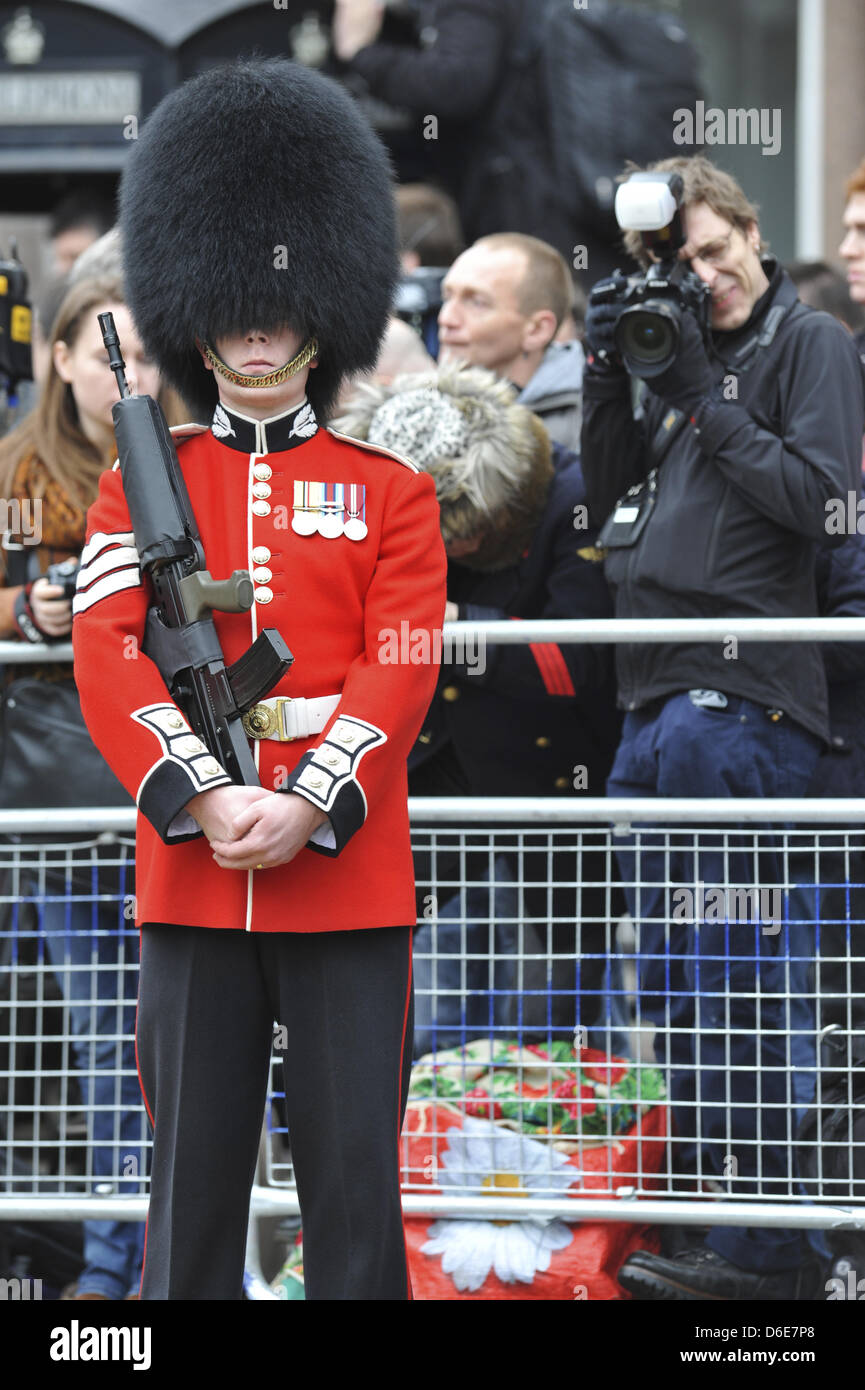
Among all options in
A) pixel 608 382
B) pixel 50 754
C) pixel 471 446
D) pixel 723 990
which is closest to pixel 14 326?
pixel 50 754

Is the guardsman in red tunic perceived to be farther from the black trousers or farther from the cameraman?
the cameraman

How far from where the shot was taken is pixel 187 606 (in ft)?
9.46

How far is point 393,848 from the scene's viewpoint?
9.76 feet

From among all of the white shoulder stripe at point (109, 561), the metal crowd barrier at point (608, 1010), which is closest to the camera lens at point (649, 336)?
the metal crowd barrier at point (608, 1010)

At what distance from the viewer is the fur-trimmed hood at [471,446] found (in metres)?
4.01

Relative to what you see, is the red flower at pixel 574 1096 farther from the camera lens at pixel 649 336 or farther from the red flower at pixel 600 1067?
the camera lens at pixel 649 336

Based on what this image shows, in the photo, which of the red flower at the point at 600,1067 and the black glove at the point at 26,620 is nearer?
the red flower at the point at 600,1067

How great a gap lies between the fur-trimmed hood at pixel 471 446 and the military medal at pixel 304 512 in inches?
38.8

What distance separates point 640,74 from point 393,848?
14.2ft

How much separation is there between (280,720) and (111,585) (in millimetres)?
327

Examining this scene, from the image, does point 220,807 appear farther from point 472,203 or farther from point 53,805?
point 472,203

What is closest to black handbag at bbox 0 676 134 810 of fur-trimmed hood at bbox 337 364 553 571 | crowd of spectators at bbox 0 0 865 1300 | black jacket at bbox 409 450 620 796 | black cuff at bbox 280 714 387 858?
crowd of spectators at bbox 0 0 865 1300

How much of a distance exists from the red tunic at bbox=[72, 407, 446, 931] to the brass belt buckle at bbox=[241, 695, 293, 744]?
0.9 inches

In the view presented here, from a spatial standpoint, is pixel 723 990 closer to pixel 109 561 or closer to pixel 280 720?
pixel 280 720
